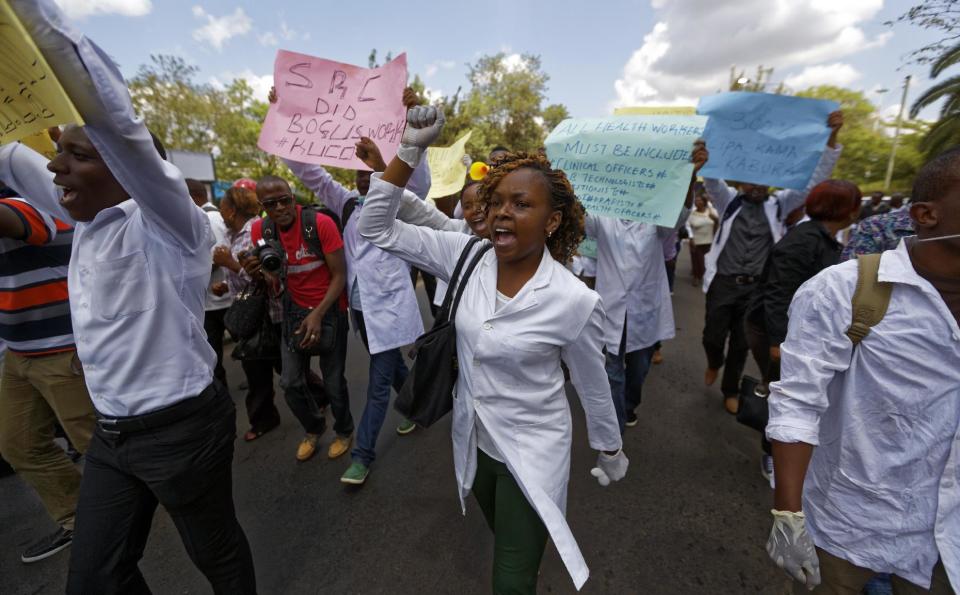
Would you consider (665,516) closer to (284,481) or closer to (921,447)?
(921,447)

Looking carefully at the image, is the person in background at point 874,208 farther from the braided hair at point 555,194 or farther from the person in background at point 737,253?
the braided hair at point 555,194

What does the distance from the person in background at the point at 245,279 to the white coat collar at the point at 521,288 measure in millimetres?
2233

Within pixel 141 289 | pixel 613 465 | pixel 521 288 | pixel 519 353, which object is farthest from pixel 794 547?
pixel 141 289

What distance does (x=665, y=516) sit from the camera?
103 inches

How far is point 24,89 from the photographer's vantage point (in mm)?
1107

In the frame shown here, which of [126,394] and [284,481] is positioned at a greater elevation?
[126,394]

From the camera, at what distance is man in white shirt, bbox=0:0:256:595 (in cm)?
138

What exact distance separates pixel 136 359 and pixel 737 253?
415 centimetres

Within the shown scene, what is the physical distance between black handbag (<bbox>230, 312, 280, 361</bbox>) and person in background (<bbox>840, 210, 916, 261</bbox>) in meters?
3.61

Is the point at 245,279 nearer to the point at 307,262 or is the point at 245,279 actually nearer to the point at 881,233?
the point at 307,262

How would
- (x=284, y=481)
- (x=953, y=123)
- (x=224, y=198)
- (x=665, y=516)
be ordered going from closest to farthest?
1. (x=665, y=516)
2. (x=284, y=481)
3. (x=224, y=198)
4. (x=953, y=123)

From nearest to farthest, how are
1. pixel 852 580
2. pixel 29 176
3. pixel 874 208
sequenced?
1. pixel 852 580
2. pixel 29 176
3. pixel 874 208

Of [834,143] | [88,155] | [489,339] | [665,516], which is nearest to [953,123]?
[834,143]

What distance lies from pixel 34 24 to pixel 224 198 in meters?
2.95
